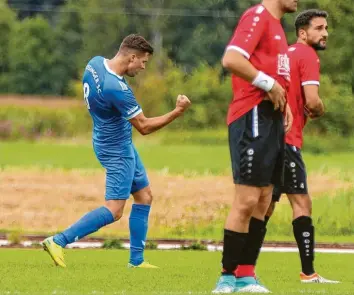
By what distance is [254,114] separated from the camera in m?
9.66

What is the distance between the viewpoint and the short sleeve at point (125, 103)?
11.9 metres

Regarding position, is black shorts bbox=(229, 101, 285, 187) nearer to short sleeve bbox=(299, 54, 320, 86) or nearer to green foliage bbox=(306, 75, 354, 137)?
short sleeve bbox=(299, 54, 320, 86)

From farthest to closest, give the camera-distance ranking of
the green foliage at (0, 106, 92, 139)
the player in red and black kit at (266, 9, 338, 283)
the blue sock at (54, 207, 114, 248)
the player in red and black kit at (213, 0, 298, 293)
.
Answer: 1. the green foliage at (0, 106, 92, 139)
2. the blue sock at (54, 207, 114, 248)
3. the player in red and black kit at (266, 9, 338, 283)
4. the player in red and black kit at (213, 0, 298, 293)

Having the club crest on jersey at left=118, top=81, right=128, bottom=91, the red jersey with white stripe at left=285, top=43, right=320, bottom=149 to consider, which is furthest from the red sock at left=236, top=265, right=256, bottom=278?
the club crest on jersey at left=118, top=81, right=128, bottom=91

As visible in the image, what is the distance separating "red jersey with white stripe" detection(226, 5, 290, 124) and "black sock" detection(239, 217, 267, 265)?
110 centimetres

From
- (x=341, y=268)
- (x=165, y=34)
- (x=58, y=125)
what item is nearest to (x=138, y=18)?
(x=165, y=34)

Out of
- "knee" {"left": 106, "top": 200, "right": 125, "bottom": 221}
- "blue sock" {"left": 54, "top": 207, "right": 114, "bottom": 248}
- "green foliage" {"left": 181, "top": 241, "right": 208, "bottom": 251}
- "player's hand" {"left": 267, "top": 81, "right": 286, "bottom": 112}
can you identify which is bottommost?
"green foliage" {"left": 181, "top": 241, "right": 208, "bottom": 251}

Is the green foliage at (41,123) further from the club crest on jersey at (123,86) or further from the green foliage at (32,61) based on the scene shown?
the club crest on jersey at (123,86)

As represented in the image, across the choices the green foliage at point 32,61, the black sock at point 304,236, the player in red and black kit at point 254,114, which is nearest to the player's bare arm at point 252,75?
the player in red and black kit at point 254,114

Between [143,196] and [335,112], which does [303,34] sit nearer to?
[143,196]

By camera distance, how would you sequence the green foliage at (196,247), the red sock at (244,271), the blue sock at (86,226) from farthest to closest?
the green foliage at (196,247) < the blue sock at (86,226) < the red sock at (244,271)

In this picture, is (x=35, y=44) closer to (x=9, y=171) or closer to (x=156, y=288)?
(x=9, y=171)

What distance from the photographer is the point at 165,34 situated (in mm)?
91625

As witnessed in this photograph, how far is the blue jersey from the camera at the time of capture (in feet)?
39.3
